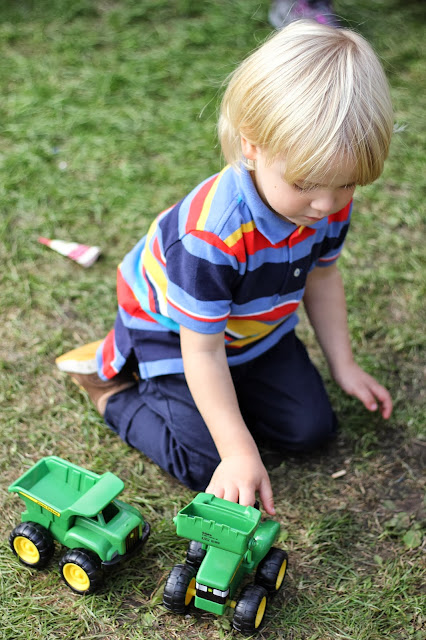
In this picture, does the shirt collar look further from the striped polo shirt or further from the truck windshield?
the truck windshield

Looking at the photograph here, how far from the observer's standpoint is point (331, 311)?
238 cm

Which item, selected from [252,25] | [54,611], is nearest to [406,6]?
[252,25]

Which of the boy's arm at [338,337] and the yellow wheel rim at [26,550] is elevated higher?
the boy's arm at [338,337]

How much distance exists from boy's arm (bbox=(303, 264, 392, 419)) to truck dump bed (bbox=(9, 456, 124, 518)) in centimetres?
88

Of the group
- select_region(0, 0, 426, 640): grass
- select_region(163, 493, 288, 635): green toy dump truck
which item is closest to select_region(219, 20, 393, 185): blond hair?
select_region(0, 0, 426, 640): grass

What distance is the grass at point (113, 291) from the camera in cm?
188

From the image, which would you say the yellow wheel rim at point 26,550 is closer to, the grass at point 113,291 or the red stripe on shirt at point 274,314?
the grass at point 113,291

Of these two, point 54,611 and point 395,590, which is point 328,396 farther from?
point 54,611

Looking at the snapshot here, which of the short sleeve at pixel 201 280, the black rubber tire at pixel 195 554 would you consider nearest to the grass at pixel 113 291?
the black rubber tire at pixel 195 554

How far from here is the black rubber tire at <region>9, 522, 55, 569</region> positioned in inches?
72.9

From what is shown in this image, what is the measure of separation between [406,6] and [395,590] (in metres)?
4.02

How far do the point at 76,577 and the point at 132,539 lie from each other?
162mm

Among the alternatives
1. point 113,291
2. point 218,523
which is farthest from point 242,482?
point 113,291

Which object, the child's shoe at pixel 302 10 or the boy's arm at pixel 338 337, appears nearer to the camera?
the boy's arm at pixel 338 337
